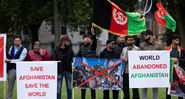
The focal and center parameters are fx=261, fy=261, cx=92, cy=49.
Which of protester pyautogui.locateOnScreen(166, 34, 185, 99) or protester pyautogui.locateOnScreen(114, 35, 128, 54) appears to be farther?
protester pyautogui.locateOnScreen(114, 35, 128, 54)

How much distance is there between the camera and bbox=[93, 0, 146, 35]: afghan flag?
7504 mm

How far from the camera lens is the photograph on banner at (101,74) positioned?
7.60 metres

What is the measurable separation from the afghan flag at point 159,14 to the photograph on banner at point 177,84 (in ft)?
4.16

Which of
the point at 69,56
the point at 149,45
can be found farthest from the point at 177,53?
the point at 69,56

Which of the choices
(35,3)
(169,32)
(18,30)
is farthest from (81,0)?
(169,32)

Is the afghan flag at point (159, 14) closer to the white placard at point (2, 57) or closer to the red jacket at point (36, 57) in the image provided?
the red jacket at point (36, 57)

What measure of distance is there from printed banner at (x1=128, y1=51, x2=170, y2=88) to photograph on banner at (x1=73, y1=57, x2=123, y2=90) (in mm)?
386

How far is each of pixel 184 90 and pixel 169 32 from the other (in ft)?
79.3

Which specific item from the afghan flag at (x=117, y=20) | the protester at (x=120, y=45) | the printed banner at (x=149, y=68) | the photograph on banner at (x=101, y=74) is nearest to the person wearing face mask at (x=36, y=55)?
the photograph on banner at (x=101, y=74)

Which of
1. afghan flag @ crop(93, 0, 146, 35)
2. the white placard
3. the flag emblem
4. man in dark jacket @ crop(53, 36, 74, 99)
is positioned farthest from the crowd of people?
the flag emblem

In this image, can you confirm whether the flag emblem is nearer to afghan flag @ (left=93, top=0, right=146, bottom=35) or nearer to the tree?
afghan flag @ (left=93, top=0, right=146, bottom=35)

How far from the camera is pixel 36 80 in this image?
7.15m

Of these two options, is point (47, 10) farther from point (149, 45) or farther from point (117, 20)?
point (149, 45)

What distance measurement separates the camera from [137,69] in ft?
24.6
